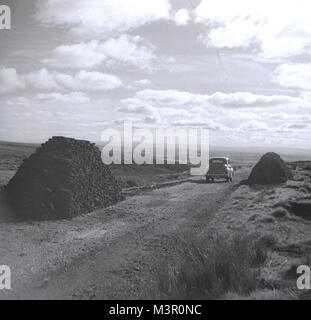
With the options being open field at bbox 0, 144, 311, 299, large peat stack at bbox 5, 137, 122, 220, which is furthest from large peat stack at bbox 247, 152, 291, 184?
large peat stack at bbox 5, 137, 122, 220

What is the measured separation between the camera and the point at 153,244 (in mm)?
13195

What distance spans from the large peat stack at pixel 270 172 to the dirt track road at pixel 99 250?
46.1 ft

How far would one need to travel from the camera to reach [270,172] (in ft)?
111

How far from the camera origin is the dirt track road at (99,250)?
9.16m

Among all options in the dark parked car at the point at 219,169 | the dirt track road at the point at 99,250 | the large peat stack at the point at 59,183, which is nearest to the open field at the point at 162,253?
the dirt track road at the point at 99,250

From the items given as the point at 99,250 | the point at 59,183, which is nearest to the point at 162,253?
the point at 99,250

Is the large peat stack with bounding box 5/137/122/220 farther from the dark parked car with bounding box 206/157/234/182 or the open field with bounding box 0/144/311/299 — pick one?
the dark parked car with bounding box 206/157/234/182

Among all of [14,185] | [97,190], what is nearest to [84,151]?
[97,190]

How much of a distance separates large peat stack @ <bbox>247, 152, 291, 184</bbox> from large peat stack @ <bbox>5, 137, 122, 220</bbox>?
15.3 metres

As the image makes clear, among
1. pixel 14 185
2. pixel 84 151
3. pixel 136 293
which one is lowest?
pixel 136 293

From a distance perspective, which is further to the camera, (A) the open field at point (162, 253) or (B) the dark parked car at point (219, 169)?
(B) the dark parked car at point (219, 169)

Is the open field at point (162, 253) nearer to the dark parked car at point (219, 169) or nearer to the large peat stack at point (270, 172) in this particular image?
the large peat stack at point (270, 172)
